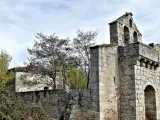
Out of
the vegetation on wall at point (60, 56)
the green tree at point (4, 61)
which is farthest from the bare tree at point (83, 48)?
the green tree at point (4, 61)

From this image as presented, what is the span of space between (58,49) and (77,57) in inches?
59.5

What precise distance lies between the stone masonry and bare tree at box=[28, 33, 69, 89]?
6200 mm

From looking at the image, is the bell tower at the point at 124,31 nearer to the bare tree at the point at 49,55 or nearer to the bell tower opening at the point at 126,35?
the bell tower opening at the point at 126,35

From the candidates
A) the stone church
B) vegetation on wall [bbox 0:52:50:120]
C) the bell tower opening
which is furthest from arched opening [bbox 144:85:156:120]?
vegetation on wall [bbox 0:52:50:120]

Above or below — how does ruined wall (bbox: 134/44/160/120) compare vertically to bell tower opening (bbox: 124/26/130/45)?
below

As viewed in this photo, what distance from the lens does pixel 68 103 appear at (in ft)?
38.4

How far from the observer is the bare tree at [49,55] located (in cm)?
1916

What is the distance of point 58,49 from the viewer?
1961 centimetres

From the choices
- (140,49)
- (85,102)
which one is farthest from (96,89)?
(140,49)

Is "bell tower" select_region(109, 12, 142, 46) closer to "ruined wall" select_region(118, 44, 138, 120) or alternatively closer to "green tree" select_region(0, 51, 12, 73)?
"ruined wall" select_region(118, 44, 138, 120)

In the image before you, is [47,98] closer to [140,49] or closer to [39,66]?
[140,49]

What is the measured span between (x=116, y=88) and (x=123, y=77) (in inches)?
24.2

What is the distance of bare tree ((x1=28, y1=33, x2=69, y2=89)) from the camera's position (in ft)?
62.8

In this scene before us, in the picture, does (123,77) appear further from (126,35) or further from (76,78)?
(76,78)
